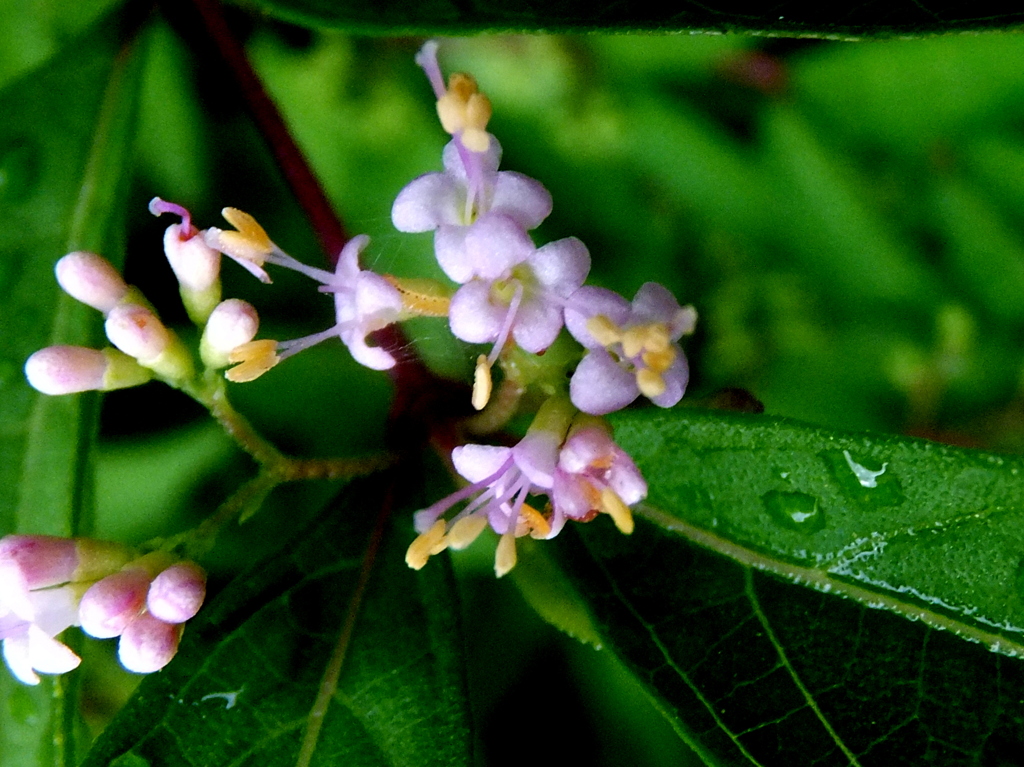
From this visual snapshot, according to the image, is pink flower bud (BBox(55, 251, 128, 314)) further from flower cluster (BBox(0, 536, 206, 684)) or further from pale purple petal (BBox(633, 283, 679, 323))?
pale purple petal (BBox(633, 283, 679, 323))

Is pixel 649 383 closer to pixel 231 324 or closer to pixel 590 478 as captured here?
pixel 590 478

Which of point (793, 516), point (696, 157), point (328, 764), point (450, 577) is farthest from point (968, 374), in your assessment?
point (328, 764)

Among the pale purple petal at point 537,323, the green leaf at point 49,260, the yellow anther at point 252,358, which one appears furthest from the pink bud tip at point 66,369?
the pale purple petal at point 537,323

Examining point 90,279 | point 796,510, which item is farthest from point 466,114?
point 796,510

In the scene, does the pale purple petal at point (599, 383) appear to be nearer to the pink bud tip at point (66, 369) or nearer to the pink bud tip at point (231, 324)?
the pink bud tip at point (231, 324)

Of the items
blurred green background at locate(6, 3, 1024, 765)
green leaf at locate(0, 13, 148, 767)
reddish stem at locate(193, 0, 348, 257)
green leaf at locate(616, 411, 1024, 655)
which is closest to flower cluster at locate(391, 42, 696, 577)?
green leaf at locate(616, 411, 1024, 655)

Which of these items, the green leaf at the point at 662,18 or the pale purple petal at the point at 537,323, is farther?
the pale purple petal at the point at 537,323
